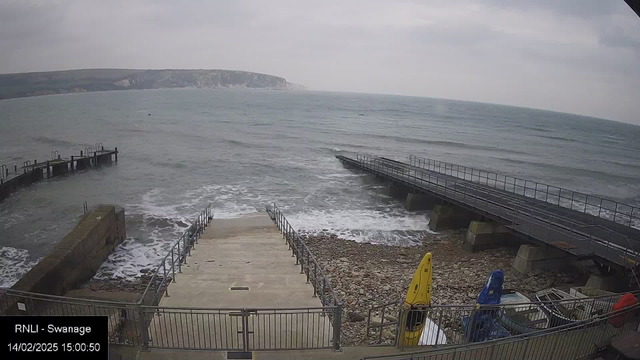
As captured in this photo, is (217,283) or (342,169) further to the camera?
(342,169)

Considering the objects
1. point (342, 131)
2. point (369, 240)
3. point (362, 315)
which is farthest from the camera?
point (342, 131)

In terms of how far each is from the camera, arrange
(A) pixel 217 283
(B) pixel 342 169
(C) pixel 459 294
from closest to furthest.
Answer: (A) pixel 217 283
(C) pixel 459 294
(B) pixel 342 169

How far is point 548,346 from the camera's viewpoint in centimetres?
724

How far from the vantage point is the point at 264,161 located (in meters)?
47.5

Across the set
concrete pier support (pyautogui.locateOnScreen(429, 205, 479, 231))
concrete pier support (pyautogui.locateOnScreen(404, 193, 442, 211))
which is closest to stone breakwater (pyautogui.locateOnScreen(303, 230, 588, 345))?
concrete pier support (pyautogui.locateOnScreen(429, 205, 479, 231))

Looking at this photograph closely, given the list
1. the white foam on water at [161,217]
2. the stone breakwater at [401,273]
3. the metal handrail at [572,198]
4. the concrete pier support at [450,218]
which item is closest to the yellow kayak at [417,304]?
the stone breakwater at [401,273]

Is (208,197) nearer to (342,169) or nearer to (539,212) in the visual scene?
(342,169)

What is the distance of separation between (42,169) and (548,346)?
137ft

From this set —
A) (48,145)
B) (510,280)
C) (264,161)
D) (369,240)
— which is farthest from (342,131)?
(510,280)

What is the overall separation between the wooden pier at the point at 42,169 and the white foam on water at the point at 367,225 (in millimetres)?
22794

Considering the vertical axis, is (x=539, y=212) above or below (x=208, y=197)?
above

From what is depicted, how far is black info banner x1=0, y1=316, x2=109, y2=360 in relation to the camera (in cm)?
501

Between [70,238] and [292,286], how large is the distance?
37.5 feet

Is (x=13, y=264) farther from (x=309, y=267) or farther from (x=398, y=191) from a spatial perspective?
(x=398, y=191)
